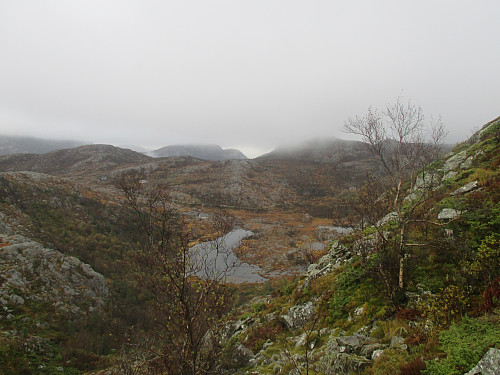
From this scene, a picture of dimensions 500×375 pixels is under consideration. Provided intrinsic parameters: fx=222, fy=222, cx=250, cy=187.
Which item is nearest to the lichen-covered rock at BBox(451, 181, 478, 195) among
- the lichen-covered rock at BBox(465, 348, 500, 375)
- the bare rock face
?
the lichen-covered rock at BBox(465, 348, 500, 375)

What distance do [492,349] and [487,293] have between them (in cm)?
228

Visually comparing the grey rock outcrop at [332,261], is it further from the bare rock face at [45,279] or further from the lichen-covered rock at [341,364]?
the bare rock face at [45,279]

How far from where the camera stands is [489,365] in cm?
329

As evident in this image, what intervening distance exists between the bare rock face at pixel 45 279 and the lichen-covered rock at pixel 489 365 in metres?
19.6

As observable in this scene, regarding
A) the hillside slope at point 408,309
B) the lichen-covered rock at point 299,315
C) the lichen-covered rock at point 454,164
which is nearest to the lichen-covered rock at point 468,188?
the hillside slope at point 408,309

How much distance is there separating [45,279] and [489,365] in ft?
70.2

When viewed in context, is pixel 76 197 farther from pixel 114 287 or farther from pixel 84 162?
pixel 84 162

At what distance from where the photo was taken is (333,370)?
539 cm

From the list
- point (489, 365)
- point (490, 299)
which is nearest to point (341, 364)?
point (489, 365)

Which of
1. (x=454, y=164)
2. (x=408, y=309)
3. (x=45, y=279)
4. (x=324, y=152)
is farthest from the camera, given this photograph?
(x=324, y=152)

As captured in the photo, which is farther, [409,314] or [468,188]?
[468,188]

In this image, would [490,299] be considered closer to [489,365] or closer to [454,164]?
[489,365]

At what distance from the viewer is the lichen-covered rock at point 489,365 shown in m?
3.22

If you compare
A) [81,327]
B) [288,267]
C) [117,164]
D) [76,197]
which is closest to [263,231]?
[288,267]
